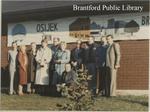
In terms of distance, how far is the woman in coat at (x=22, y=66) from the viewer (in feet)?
36.1

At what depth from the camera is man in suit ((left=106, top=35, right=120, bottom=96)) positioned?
10445 millimetres

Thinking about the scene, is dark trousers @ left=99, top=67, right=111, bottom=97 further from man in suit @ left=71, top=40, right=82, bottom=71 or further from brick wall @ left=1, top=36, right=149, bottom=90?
man in suit @ left=71, top=40, right=82, bottom=71

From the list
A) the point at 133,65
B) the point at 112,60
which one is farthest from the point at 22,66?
the point at 133,65

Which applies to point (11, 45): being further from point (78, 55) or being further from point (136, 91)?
point (136, 91)

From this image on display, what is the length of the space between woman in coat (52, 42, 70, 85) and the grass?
48 centimetres

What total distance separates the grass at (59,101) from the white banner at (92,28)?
46.7 inches

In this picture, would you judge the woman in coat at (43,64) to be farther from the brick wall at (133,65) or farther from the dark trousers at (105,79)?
the brick wall at (133,65)

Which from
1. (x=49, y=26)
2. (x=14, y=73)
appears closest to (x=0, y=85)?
(x=14, y=73)

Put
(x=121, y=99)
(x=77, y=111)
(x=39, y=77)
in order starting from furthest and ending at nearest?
1. (x=39, y=77)
2. (x=121, y=99)
3. (x=77, y=111)

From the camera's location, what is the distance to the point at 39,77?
36.1 feet

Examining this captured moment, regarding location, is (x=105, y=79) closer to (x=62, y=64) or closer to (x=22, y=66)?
(x=62, y=64)

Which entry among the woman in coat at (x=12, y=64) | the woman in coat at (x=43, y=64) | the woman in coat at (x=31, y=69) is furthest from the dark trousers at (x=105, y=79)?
the woman in coat at (x=12, y=64)

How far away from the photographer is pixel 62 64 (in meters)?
10.7

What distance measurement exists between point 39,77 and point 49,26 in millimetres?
1096
